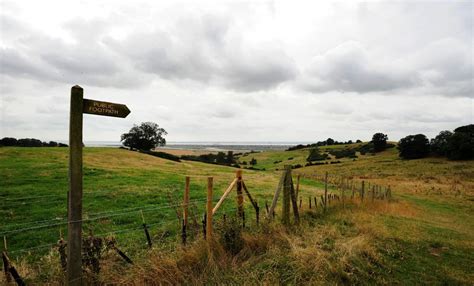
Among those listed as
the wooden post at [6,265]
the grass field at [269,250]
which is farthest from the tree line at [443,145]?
the wooden post at [6,265]

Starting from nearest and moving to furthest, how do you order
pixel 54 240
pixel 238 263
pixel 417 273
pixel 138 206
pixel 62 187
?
pixel 238 263 < pixel 417 273 < pixel 54 240 < pixel 138 206 < pixel 62 187

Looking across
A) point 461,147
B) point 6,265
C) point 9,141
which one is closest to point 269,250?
point 6,265

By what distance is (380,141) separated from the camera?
92.3 meters

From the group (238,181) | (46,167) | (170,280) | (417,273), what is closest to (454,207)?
(417,273)

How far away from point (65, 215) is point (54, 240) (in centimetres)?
293

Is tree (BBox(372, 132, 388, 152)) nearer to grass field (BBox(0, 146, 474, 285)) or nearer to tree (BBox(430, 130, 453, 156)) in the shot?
tree (BBox(430, 130, 453, 156))

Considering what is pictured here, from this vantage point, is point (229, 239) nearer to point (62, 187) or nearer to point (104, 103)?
point (104, 103)

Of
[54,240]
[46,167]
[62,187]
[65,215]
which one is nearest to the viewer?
[54,240]

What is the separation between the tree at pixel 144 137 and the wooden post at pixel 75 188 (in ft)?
243

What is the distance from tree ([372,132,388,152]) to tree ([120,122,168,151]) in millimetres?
68910

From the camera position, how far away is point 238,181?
27.9 feet

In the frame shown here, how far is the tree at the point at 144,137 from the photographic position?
75938 millimetres

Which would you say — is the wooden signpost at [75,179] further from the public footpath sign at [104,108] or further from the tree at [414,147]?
the tree at [414,147]

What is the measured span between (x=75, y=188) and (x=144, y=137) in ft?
250
